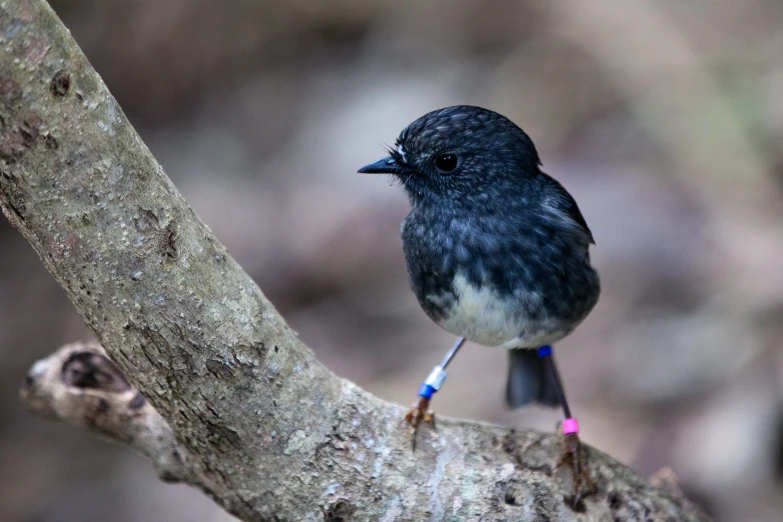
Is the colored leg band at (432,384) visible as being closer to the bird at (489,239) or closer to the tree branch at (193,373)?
the bird at (489,239)

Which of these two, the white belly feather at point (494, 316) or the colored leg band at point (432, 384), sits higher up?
the white belly feather at point (494, 316)

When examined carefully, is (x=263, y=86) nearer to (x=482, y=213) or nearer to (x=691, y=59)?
(x=691, y=59)

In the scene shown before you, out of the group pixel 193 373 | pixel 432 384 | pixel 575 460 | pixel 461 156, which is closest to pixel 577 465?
pixel 575 460

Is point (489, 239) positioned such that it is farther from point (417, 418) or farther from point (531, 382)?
point (531, 382)

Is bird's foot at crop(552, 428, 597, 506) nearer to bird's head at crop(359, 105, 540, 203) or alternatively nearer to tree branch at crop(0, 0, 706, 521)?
tree branch at crop(0, 0, 706, 521)

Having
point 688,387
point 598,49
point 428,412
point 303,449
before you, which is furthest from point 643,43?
point 303,449

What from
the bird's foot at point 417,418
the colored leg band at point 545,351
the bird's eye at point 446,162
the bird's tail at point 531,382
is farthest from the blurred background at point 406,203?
the bird's eye at point 446,162

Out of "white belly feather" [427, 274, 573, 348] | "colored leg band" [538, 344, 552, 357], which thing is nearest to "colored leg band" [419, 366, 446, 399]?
"white belly feather" [427, 274, 573, 348]

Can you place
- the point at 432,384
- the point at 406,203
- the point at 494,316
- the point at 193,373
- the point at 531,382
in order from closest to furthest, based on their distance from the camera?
1. the point at 193,373
2. the point at 494,316
3. the point at 432,384
4. the point at 531,382
5. the point at 406,203
